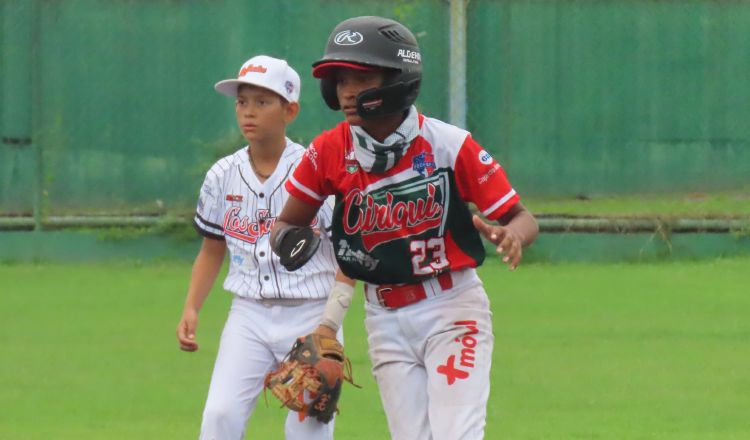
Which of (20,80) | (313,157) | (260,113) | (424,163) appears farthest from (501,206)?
(20,80)

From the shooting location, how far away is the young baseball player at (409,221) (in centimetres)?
510

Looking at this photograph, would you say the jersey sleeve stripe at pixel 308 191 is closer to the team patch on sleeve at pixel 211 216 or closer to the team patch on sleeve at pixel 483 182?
the team patch on sleeve at pixel 483 182

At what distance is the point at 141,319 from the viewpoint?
1066 centimetres

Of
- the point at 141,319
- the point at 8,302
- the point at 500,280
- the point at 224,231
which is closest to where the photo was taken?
the point at 224,231

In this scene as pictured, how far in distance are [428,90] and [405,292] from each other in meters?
8.07

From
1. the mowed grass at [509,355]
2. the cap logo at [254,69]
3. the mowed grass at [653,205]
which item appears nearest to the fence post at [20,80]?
the mowed grass at [509,355]

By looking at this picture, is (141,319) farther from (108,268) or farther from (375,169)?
(375,169)

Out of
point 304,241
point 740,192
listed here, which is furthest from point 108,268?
point 304,241

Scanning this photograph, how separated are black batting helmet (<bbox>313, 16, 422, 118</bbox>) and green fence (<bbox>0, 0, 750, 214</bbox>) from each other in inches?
312

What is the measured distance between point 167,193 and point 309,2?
207 cm

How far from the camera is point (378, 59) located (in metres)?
5.07

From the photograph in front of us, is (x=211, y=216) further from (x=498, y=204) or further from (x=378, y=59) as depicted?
(x=498, y=204)

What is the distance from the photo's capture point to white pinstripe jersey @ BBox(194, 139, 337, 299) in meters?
6.13

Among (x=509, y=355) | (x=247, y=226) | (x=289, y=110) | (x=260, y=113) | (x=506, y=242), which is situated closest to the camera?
(x=506, y=242)
